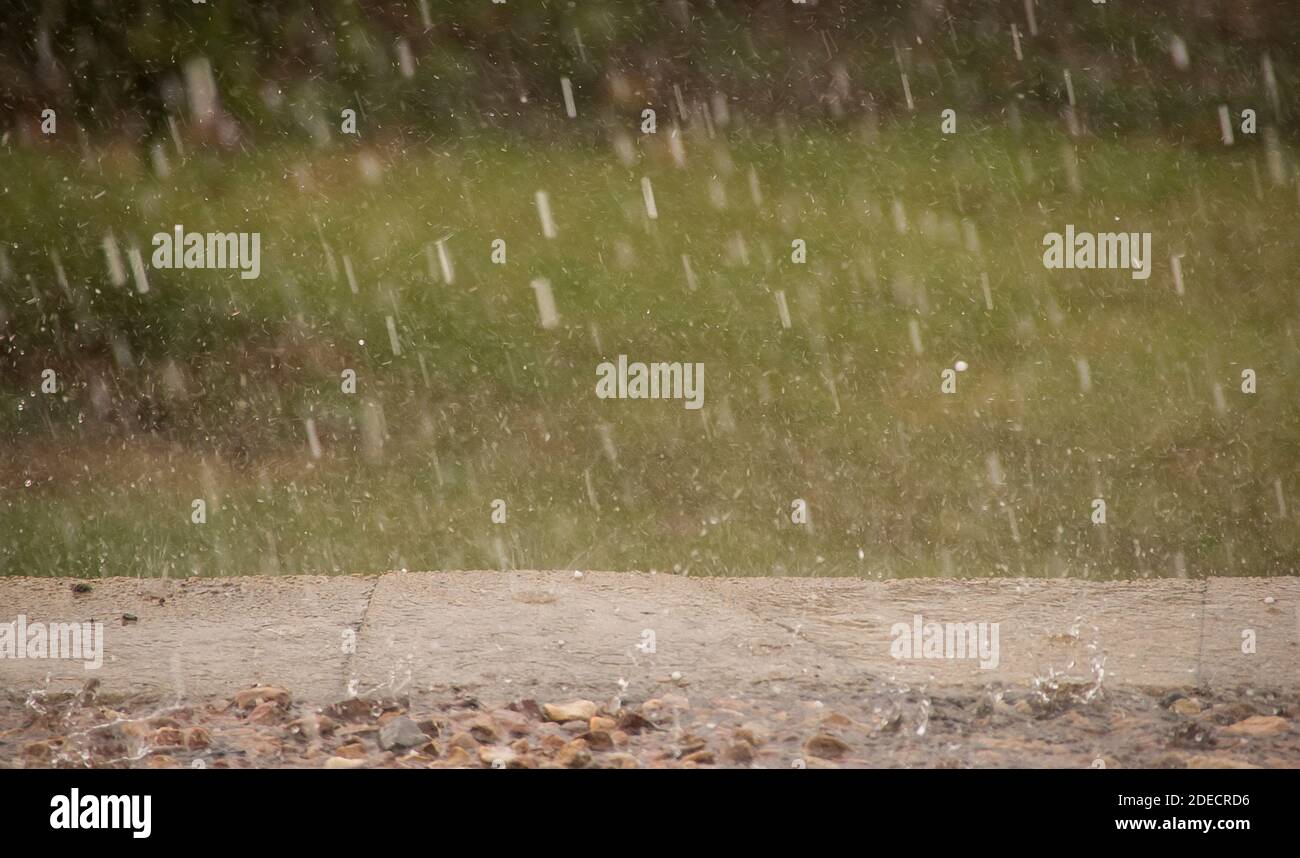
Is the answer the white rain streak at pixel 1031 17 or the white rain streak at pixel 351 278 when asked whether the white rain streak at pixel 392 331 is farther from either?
the white rain streak at pixel 1031 17

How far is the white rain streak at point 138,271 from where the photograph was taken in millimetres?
5594

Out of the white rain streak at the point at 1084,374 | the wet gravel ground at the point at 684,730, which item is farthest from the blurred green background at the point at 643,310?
the wet gravel ground at the point at 684,730

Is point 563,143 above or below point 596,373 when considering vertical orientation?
above

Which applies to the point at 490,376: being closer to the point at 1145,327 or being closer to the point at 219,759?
the point at 219,759

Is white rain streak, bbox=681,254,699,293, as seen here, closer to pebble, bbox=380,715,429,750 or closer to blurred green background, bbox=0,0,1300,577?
blurred green background, bbox=0,0,1300,577

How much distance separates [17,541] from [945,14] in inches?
204

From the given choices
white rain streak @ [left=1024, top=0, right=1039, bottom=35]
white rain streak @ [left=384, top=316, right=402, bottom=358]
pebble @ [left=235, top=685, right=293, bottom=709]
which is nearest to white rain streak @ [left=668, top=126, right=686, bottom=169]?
white rain streak @ [left=384, top=316, right=402, bottom=358]

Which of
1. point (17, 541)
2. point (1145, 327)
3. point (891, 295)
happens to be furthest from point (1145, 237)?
point (17, 541)

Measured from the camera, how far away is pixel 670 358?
5.63 m

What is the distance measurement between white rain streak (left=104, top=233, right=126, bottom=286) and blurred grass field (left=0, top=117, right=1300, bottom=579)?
5cm

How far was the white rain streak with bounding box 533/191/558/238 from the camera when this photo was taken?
570 cm

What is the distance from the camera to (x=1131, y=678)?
3973 millimetres

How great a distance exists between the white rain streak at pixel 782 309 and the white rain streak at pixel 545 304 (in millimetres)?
1080

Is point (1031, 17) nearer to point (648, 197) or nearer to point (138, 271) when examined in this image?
point (648, 197)
